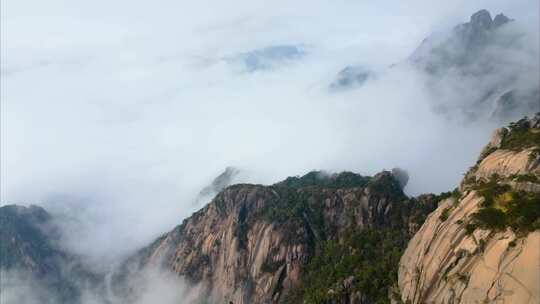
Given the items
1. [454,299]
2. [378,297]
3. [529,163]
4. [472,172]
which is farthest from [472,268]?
[378,297]

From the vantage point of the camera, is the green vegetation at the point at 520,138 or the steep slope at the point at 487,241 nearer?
the steep slope at the point at 487,241

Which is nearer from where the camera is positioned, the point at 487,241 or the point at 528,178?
the point at 487,241

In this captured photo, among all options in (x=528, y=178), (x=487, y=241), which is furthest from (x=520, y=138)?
(x=487, y=241)

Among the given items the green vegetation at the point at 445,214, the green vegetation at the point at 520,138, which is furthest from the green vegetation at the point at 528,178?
the green vegetation at the point at 445,214

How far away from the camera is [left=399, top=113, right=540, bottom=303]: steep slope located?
9919cm

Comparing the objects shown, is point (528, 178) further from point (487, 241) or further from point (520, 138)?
point (520, 138)

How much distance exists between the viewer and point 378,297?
182250 millimetres

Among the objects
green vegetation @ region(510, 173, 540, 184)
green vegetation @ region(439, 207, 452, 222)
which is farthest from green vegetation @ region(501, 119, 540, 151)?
green vegetation @ region(439, 207, 452, 222)

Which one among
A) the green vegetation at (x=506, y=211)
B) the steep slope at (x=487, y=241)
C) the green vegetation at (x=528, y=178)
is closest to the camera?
the steep slope at (x=487, y=241)

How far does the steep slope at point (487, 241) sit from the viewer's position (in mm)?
99188

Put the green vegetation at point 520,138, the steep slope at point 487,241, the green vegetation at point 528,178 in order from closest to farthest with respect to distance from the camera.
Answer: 1. the steep slope at point 487,241
2. the green vegetation at point 528,178
3. the green vegetation at point 520,138

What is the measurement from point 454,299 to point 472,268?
6.95 m

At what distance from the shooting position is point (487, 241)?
111 meters

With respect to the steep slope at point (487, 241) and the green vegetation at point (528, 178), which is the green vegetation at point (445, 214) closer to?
the steep slope at point (487, 241)
